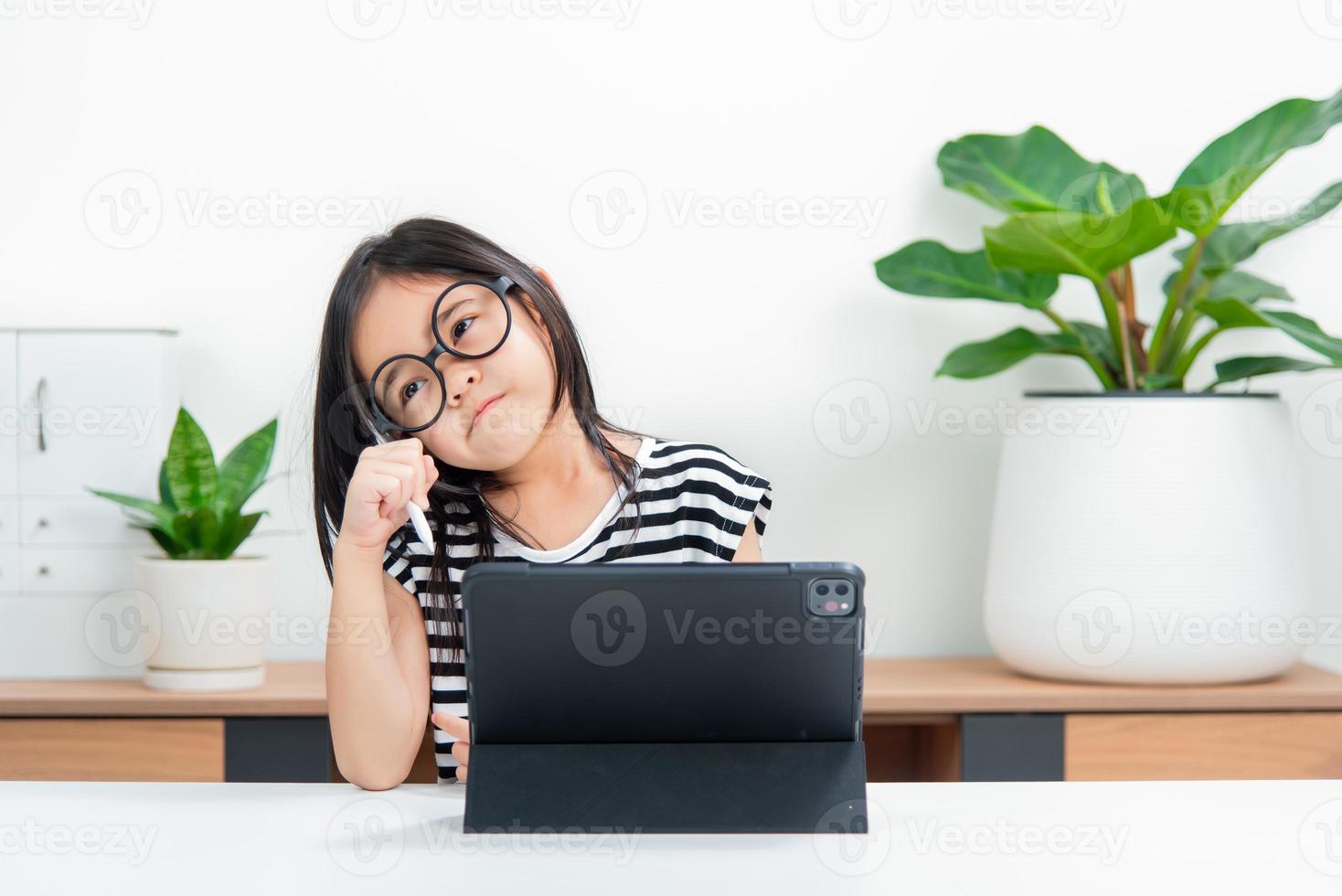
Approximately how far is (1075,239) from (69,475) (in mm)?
1528

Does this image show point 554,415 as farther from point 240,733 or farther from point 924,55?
point 924,55

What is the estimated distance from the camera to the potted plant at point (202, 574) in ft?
5.56

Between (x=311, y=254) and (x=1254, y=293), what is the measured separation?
1486mm

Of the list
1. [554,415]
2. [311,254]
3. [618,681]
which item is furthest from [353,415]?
[311,254]

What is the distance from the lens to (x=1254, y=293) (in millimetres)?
1845

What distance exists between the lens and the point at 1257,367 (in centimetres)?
183

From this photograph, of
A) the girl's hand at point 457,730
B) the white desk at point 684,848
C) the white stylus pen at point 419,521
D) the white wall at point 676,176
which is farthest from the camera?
the white wall at point 676,176

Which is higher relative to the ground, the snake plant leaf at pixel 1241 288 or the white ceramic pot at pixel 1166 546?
the snake plant leaf at pixel 1241 288

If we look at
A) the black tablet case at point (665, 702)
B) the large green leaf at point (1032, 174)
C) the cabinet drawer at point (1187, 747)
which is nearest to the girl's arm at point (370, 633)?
the black tablet case at point (665, 702)

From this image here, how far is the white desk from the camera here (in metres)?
0.71

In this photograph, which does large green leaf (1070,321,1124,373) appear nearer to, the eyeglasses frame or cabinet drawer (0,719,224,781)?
the eyeglasses frame

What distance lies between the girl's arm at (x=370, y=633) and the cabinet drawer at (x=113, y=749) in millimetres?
693

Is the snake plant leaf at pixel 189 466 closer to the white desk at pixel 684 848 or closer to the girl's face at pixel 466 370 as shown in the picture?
the girl's face at pixel 466 370

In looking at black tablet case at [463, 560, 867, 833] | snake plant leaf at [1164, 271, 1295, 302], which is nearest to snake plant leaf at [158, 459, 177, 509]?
black tablet case at [463, 560, 867, 833]
